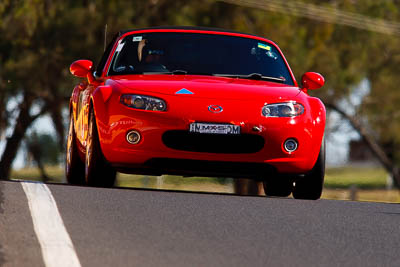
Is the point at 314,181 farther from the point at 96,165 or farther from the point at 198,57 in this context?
the point at 96,165

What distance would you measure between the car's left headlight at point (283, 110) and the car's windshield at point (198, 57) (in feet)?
2.89

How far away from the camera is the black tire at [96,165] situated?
9.80 m

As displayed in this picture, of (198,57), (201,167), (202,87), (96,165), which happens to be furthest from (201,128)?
(198,57)

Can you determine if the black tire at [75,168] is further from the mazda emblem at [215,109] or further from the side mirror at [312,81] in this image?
the side mirror at [312,81]

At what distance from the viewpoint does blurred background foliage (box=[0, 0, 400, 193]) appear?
31.3m

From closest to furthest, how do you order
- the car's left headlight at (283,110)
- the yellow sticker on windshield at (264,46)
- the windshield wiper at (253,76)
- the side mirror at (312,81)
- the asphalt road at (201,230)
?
the asphalt road at (201,230), the car's left headlight at (283,110), the windshield wiper at (253,76), the side mirror at (312,81), the yellow sticker on windshield at (264,46)

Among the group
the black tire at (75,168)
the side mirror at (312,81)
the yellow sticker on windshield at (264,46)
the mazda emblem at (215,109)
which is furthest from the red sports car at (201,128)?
the yellow sticker on windshield at (264,46)

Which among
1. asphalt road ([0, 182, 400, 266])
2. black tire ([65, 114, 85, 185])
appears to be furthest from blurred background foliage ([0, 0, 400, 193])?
asphalt road ([0, 182, 400, 266])

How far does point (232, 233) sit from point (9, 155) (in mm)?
19221

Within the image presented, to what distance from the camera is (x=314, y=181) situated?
10273 mm

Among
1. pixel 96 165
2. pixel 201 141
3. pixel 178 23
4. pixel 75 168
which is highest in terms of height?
pixel 201 141

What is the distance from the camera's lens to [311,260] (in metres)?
6.28

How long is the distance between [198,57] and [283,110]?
4.85 ft

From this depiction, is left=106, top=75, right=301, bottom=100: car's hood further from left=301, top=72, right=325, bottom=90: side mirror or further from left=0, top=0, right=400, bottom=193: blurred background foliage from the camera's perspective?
left=0, top=0, right=400, bottom=193: blurred background foliage
